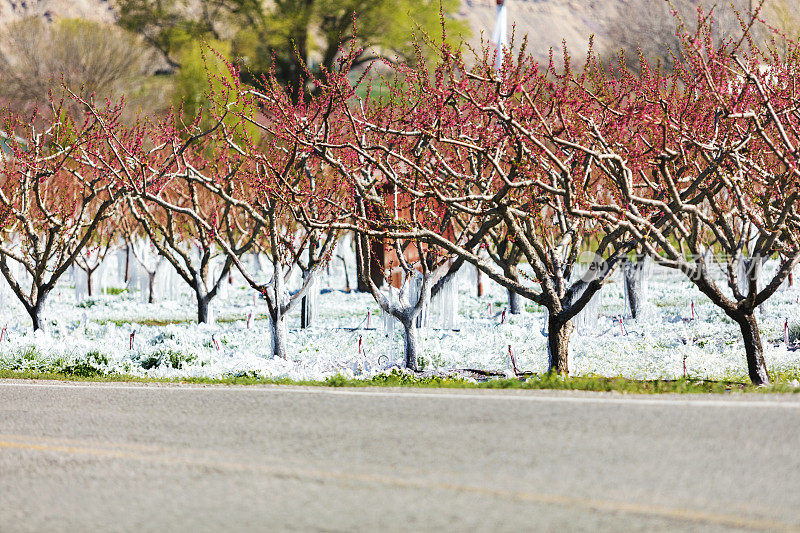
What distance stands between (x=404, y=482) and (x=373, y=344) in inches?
456

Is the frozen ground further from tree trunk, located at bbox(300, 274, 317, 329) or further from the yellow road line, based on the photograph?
the yellow road line

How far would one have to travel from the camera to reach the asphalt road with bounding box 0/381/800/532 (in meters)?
5.52

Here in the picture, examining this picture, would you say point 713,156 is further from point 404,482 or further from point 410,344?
point 404,482

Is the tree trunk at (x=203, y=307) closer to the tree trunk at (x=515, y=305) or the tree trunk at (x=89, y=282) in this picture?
the tree trunk at (x=515, y=305)

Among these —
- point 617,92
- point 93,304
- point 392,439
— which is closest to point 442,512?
point 392,439

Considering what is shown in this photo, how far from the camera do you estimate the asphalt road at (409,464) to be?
5520 millimetres

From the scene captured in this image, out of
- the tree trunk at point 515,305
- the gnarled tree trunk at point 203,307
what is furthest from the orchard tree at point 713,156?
the gnarled tree trunk at point 203,307

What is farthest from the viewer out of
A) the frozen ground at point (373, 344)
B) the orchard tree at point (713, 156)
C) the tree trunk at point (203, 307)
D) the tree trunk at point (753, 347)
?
the tree trunk at point (203, 307)

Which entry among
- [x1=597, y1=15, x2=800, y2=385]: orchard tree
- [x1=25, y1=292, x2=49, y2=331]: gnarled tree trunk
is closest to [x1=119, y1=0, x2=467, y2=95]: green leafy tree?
[x1=25, y1=292, x2=49, y2=331]: gnarled tree trunk

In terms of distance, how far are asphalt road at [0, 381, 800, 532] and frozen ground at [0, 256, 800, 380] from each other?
4.09 m

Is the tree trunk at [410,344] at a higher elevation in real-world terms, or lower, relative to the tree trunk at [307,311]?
lower

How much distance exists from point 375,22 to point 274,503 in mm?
45796

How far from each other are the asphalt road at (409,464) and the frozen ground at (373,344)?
4087 millimetres

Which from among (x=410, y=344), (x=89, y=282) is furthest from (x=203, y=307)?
(x=89, y=282)
